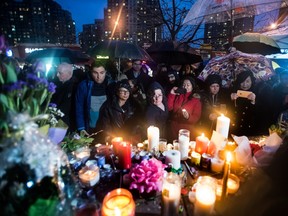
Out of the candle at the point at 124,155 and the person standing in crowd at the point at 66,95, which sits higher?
the person standing in crowd at the point at 66,95

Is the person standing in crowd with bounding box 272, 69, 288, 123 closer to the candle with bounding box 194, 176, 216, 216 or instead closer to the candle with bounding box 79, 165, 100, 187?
the candle with bounding box 194, 176, 216, 216

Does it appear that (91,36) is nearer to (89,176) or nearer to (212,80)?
(212,80)

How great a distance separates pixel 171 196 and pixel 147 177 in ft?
0.93

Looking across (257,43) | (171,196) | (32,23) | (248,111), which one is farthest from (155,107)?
(32,23)

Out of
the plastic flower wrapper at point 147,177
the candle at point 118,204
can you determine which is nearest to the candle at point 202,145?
the plastic flower wrapper at point 147,177

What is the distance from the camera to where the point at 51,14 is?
8431 centimetres

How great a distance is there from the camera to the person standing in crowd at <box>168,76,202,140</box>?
151 inches

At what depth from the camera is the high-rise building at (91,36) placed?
59.8 metres

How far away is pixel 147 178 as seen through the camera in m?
1.80

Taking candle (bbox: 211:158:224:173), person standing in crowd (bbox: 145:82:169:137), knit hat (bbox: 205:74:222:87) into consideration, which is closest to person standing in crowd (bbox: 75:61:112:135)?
person standing in crowd (bbox: 145:82:169:137)

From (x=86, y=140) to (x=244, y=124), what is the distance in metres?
2.97

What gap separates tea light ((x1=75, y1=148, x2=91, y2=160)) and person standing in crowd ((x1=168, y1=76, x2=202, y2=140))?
6.09 feet

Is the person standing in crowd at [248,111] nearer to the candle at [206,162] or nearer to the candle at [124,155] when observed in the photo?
the candle at [206,162]

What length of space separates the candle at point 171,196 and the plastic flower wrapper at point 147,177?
17cm
